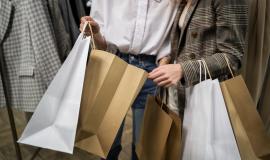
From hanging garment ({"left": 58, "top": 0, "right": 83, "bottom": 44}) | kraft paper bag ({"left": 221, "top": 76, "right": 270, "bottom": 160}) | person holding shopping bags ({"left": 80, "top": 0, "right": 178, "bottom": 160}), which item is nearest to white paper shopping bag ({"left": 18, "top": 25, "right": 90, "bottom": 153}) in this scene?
person holding shopping bags ({"left": 80, "top": 0, "right": 178, "bottom": 160})

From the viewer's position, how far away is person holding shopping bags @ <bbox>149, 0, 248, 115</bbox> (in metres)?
0.75

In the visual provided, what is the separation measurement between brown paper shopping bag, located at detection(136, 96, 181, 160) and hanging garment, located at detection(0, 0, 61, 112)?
22.1 inches

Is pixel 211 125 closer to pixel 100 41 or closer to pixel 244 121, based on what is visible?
pixel 244 121

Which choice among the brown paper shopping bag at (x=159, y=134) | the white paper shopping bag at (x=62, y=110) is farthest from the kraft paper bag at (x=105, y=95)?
the brown paper shopping bag at (x=159, y=134)

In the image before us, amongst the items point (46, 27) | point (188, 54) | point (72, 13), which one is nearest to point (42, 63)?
point (46, 27)

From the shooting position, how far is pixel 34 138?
755 millimetres

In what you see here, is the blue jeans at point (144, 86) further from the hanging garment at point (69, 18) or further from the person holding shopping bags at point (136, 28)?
the hanging garment at point (69, 18)

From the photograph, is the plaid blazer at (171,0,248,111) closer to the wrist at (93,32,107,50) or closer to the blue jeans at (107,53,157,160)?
the blue jeans at (107,53,157,160)

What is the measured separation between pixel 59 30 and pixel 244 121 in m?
0.94

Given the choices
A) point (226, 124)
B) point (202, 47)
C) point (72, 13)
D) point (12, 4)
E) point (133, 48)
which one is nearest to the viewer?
point (226, 124)

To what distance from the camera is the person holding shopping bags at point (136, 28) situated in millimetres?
910

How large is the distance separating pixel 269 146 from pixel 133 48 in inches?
19.9

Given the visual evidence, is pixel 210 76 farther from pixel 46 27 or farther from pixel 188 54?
pixel 46 27

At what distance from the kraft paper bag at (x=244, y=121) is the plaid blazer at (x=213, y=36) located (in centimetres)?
6
